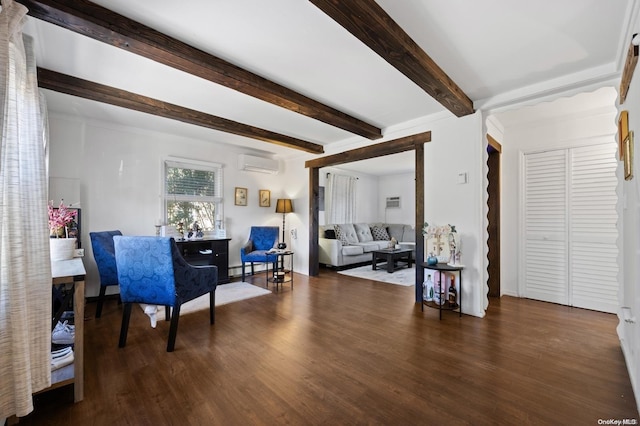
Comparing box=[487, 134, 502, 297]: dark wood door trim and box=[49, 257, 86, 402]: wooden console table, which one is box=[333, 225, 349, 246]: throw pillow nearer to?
box=[487, 134, 502, 297]: dark wood door trim

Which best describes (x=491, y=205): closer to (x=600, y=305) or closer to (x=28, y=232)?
(x=600, y=305)

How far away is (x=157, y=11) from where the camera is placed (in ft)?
5.74

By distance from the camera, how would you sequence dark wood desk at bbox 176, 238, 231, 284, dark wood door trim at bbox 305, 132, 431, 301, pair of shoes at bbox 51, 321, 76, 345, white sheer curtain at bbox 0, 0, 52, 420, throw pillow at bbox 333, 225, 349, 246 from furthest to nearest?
1. throw pillow at bbox 333, 225, 349, 246
2. dark wood desk at bbox 176, 238, 231, 284
3. dark wood door trim at bbox 305, 132, 431, 301
4. pair of shoes at bbox 51, 321, 76, 345
5. white sheer curtain at bbox 0, 0, 52, 420

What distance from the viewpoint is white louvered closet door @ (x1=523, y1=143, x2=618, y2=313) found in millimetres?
3166

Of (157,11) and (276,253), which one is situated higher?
(157,11)

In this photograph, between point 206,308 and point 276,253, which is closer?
point 206,308

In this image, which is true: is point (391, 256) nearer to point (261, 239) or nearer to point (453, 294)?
point (453, 294)

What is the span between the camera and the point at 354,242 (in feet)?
21.6

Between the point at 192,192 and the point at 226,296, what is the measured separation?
1.93m

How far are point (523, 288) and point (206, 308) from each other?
421cm

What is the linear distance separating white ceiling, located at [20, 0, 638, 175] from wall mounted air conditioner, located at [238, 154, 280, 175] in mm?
1776

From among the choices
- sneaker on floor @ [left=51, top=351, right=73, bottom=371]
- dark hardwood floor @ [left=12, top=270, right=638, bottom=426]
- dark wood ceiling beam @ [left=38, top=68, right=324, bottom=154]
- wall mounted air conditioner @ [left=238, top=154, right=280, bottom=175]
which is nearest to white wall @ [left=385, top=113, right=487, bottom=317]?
dark hardwood floor @ [left=12, top=270, right=638, bottom=426]

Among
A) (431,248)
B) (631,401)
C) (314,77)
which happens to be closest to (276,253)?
(431,248)

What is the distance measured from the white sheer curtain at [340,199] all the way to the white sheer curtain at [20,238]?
5.75 metres
